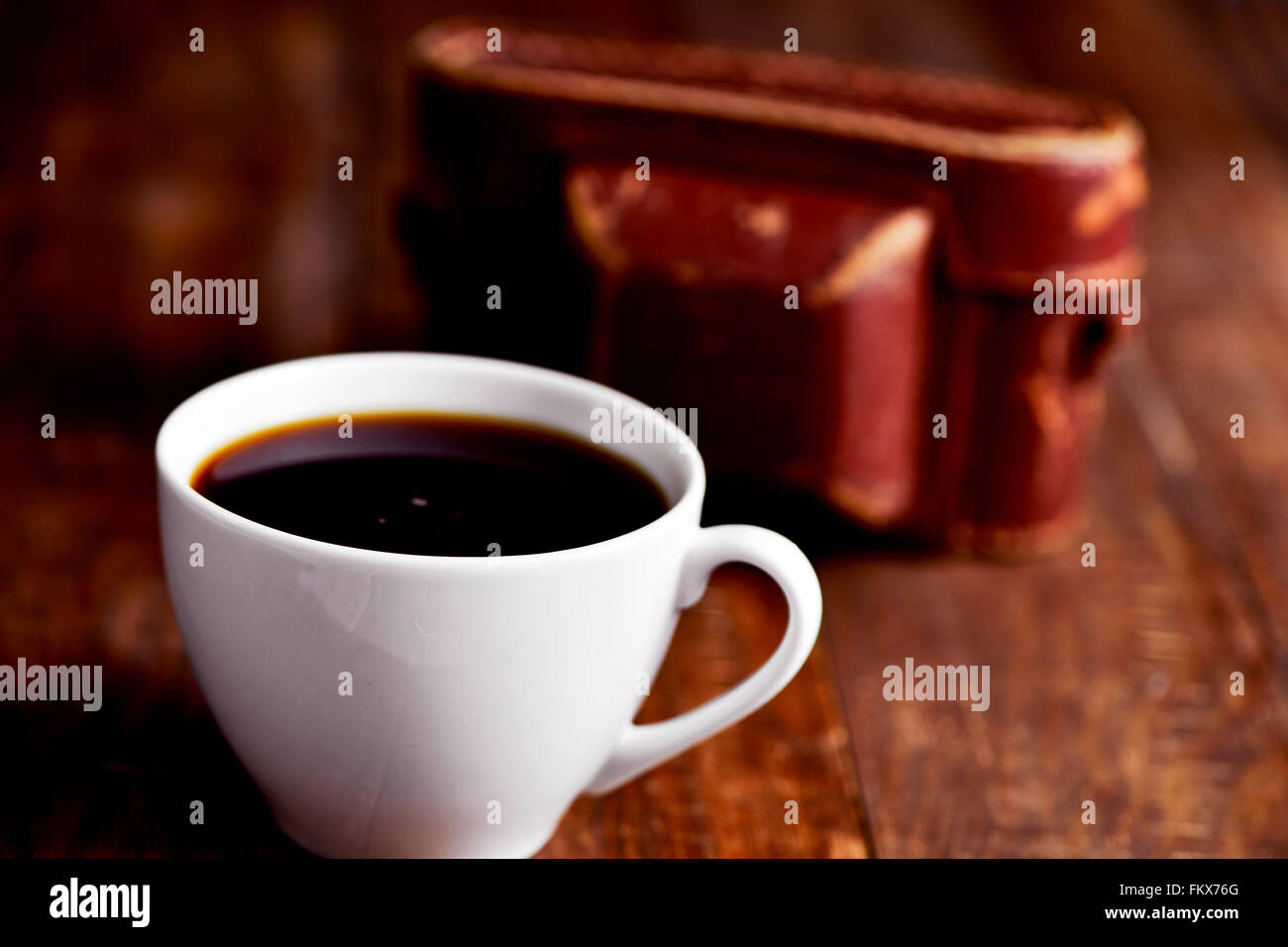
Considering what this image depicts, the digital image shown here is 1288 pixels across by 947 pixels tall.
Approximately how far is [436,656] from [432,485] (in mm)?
101

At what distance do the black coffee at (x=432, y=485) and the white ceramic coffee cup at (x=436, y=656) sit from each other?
0.05ft

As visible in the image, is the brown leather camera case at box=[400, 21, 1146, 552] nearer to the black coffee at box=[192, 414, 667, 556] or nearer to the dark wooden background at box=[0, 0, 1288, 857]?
the dark wooden background at box=[0, 0, 1288, 857]

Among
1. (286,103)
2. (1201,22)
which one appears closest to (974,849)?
(286,103)

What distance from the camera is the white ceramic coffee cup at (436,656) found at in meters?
0.48

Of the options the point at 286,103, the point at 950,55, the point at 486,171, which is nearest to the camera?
the point at 486,171

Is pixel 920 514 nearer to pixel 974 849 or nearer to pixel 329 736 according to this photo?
pixel 974 849

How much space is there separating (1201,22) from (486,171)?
1305 mm

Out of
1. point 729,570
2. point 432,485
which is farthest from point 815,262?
point 432,485

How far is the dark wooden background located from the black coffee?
0.13 meters

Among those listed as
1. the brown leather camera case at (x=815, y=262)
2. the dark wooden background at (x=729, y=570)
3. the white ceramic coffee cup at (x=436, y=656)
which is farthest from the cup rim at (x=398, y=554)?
the brown leather camera case at (x=815, y=262)

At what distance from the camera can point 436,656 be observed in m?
0.48

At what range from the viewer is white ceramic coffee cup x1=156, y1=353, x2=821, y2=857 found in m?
0.48

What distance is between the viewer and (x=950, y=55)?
5.76 feet

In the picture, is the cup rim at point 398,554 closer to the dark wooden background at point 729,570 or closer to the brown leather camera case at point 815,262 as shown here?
the dark wooden background at point 729,570
